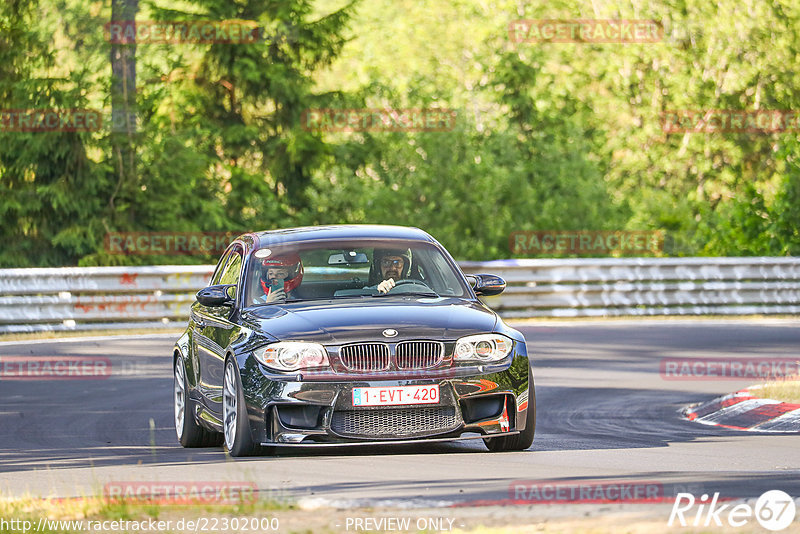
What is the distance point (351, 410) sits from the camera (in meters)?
9.38

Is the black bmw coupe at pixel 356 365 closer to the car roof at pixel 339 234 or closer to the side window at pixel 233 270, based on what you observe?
the car roof at pixel 339 234

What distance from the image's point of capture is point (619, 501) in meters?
7.22

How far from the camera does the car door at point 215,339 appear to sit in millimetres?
10383

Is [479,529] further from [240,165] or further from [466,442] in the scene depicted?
[240,165]

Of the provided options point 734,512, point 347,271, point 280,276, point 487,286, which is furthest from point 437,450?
point 734,512

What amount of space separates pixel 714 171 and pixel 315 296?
122 feet

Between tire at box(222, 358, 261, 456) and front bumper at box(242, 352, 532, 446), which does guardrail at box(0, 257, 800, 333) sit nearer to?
tire at box(222, 358, 261, 456)

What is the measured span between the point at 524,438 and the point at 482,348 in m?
0.73

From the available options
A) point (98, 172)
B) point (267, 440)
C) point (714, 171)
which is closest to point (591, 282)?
point (98, 172)

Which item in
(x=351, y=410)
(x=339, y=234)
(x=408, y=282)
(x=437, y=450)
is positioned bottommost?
(x=437, y=450)

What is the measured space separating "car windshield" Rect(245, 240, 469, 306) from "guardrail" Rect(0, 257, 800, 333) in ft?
40.3

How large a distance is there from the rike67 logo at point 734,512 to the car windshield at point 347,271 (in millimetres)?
3707

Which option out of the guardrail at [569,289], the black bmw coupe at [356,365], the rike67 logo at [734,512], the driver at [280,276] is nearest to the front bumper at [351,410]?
the black bmw coupe at [356,365]

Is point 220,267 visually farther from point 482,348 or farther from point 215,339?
point 482,348
